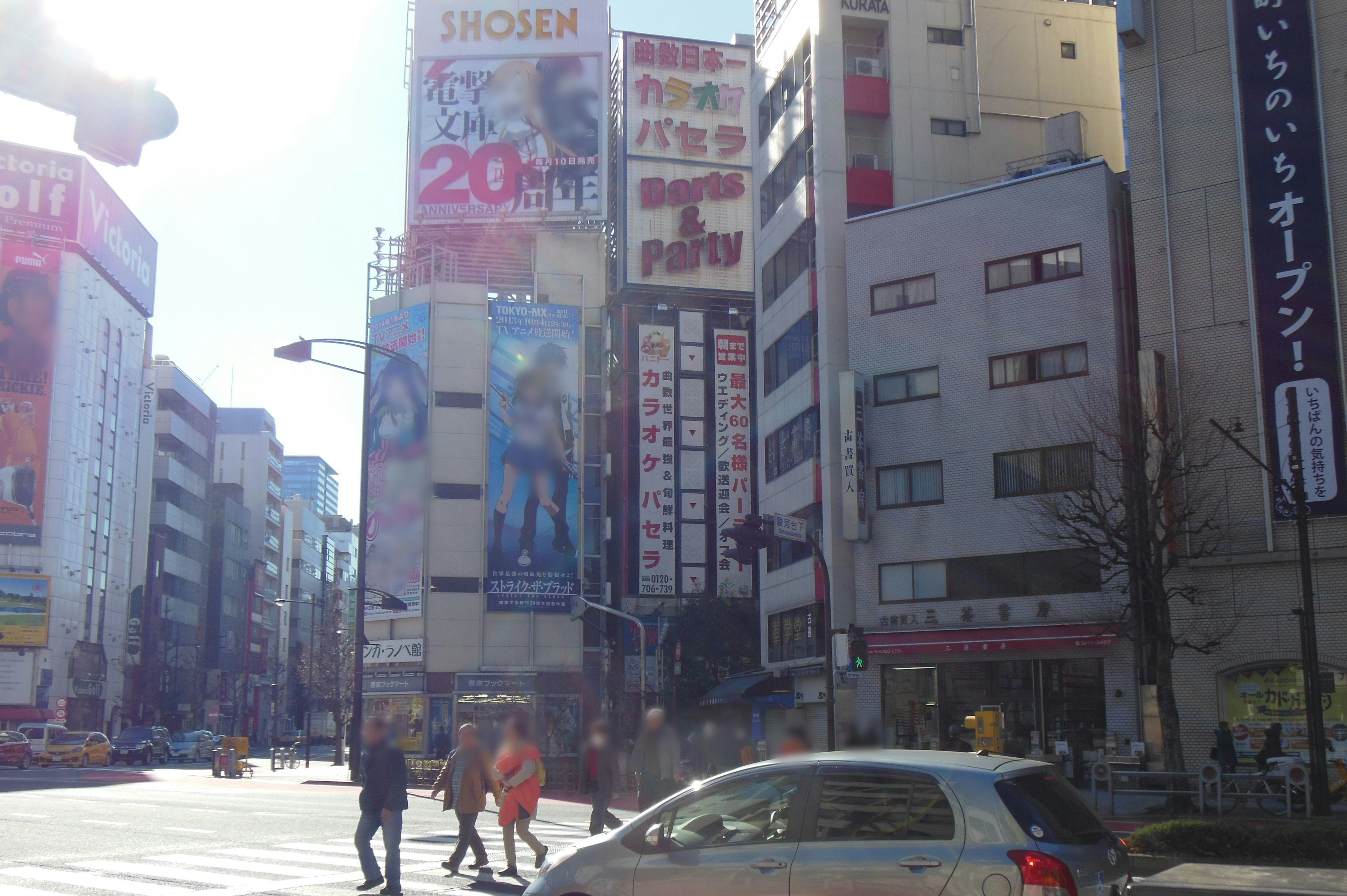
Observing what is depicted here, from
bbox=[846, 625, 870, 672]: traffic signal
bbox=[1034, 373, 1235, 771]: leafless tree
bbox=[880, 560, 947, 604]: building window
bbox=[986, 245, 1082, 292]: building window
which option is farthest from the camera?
bbox=[880, 560, 947, 604]: building window

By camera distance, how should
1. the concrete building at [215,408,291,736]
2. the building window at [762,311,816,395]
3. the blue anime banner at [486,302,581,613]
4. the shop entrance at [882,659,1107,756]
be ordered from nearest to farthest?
the shop entrance at [882,659,1107,756], the building window at [762,311,816,395], the blue anime banner at [486,302,581,613], the concrete building at [215,408,291,736]

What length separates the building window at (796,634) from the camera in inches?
1474

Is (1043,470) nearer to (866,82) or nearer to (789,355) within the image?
(789,355)

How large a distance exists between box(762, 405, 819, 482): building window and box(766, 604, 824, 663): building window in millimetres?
4353

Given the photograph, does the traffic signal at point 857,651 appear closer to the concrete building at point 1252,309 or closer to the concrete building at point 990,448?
the concrete building at point 990,448

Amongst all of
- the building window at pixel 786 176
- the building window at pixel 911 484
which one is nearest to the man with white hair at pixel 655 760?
the building window at pixel 911 484

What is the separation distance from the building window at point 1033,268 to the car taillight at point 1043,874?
2747 cm

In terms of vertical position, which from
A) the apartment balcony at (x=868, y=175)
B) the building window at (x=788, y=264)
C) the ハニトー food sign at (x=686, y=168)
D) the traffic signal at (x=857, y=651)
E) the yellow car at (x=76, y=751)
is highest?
the ハニトー food sign at (x=686, y=168)

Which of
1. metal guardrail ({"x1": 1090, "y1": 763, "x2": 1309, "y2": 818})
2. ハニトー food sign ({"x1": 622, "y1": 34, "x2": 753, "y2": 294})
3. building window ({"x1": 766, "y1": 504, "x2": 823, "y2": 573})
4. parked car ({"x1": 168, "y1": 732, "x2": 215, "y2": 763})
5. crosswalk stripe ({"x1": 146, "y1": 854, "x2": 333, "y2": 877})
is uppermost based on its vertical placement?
ハニトー food sign ({"x1": 622, "y1": 34, "x2": 753, "y2": 294})

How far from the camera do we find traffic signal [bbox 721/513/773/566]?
2233cm

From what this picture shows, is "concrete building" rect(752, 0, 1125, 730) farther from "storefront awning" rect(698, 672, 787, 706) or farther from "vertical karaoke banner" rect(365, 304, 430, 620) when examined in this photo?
"vertical karaoke banner" rect(365, 304, 430, 620)

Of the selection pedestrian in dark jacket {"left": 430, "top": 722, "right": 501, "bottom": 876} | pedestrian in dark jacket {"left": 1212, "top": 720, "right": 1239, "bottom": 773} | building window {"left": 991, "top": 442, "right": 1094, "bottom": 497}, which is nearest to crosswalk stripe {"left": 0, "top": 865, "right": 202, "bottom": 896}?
pedestrian in dark jacket {"left": 430, "top": 722, "right": 501, "bottom": 876}

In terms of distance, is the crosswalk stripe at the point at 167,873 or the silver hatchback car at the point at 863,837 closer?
the silver hatchback car at the point at 863,837

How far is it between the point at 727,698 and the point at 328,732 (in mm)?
75467
